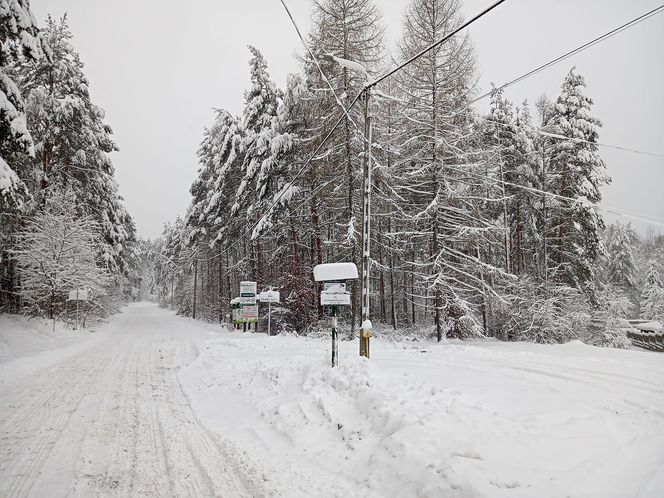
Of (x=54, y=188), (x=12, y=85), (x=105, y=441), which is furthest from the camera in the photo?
(x=54, y=188)

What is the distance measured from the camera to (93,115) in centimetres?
2512

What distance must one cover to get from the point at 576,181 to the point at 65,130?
29.3 m

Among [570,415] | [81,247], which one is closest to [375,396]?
[570,415]

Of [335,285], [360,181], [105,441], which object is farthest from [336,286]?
[360,181]

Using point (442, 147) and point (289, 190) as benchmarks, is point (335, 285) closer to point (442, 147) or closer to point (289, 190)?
point (442, 147)

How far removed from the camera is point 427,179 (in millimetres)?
18234

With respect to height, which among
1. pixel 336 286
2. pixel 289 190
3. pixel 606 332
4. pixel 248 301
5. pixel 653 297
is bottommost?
pixel 606 332

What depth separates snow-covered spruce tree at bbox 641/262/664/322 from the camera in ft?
120

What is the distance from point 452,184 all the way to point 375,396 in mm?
13719

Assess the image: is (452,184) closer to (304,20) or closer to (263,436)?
(304,20)

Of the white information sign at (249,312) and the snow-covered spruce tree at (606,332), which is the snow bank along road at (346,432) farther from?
the snow-covered spruce tree at (606,332)

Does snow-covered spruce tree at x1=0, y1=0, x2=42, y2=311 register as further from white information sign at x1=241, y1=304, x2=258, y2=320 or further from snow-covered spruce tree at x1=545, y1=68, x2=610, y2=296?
snow-covered spruce tree at x1=545, y1=68, x2=610, y2=296

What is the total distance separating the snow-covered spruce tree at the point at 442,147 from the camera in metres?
16.5

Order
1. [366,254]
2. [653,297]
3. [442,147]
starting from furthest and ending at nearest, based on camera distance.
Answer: [653,297] → [442,147] → [366,254]
